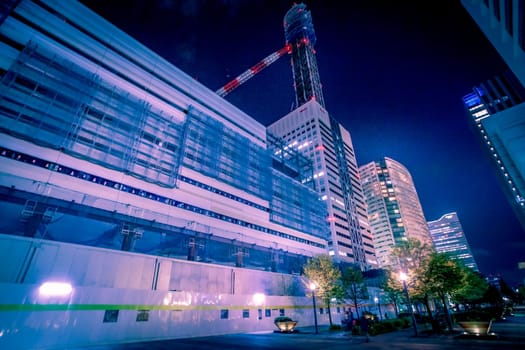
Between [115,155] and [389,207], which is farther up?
[389,207]

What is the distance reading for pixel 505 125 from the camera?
26.5 meters

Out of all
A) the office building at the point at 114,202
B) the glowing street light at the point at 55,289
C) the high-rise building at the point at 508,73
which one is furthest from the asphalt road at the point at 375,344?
the high-rise building at the point at 508,73

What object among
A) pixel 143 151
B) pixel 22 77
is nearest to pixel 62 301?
pixel 143 151

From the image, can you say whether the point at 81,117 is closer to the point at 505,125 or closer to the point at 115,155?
the point at 115,155

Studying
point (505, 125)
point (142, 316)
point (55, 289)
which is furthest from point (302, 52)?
point (55, 289)

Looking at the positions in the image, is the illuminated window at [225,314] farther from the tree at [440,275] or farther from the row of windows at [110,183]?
the tree at [440,275]

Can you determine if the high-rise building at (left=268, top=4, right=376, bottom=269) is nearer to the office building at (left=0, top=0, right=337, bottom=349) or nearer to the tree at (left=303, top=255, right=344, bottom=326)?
the tree at (left=303, top=255, right=344, bottom=326)

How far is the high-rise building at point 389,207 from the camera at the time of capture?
448 feet

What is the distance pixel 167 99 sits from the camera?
46812mm

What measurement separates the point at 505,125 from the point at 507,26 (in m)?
22.2

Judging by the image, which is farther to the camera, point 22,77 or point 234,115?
point 234,115

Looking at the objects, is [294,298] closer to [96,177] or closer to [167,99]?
[96,177]

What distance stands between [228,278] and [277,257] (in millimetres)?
16227

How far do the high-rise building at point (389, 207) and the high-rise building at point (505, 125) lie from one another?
66.9m
